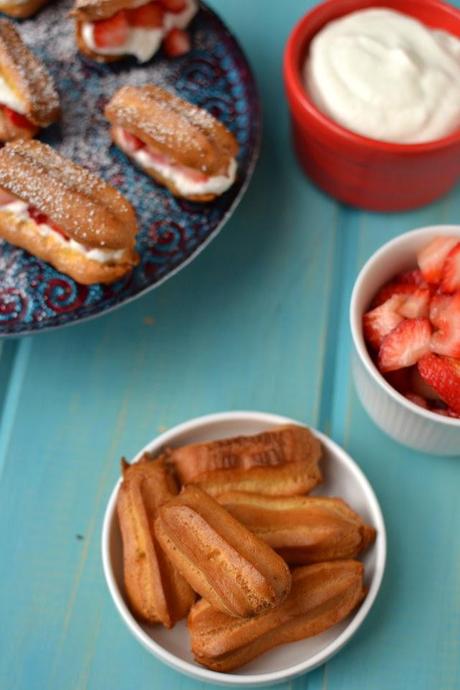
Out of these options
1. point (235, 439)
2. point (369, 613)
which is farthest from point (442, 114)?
point (369, 613)

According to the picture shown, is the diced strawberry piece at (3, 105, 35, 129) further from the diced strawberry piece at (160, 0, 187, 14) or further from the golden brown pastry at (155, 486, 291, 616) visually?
the golden brown pastry at (155, 486, 291, 616)

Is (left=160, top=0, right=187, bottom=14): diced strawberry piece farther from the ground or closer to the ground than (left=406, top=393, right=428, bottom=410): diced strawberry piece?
farther from the ground

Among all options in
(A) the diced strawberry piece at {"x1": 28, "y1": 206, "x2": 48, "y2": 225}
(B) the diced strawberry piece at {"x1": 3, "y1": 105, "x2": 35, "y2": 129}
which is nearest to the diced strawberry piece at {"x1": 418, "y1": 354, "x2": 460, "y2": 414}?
(A) the diced strawberry piece at {"x1": 28, "y1": 206, "x2": 48, "y2": 225}

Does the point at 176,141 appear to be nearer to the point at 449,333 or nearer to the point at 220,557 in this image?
the point at 449,333

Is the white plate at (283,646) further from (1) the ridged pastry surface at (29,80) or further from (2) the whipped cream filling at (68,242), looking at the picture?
(1) the ridged pastry surface at (29,80)

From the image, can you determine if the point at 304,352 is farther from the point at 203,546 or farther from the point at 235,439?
the point at 203,546

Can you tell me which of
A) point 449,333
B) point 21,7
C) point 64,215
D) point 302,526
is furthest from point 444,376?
point 21,7
